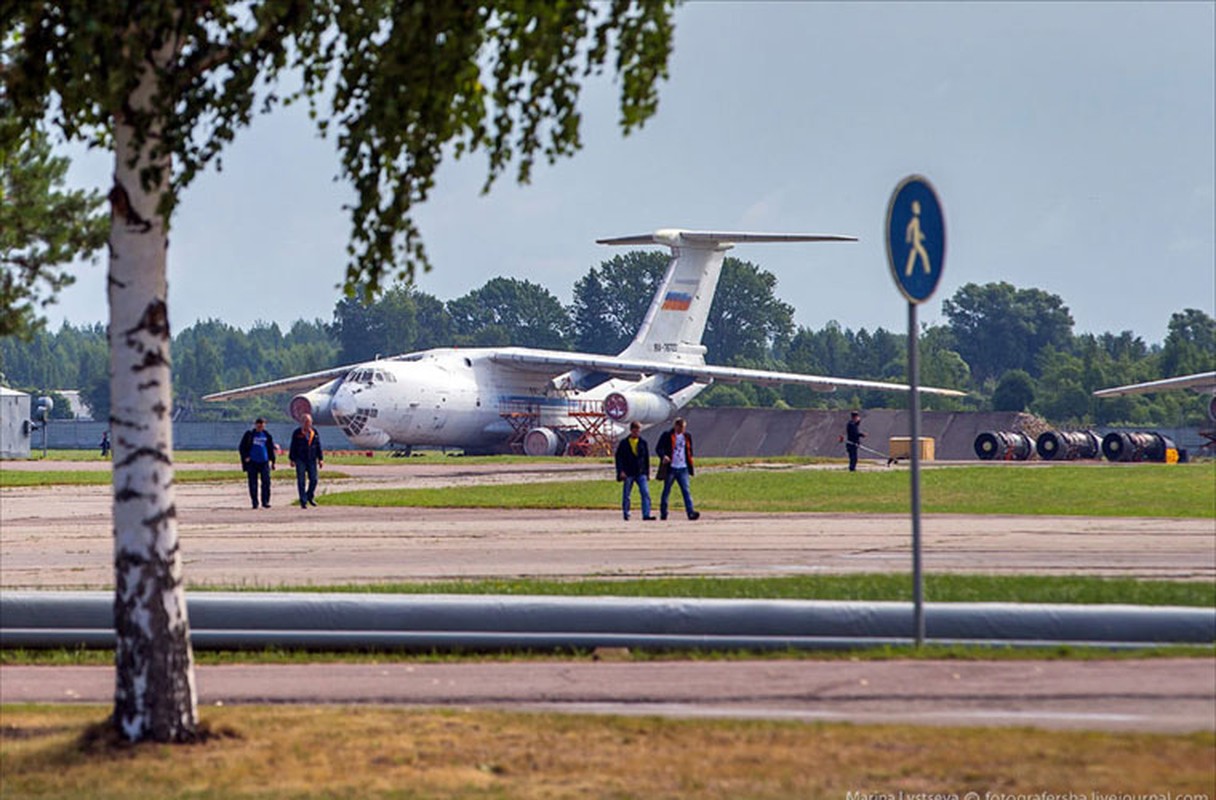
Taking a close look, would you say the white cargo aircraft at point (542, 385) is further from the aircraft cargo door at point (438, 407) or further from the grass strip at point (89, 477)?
the grass strip at point (89, 477)

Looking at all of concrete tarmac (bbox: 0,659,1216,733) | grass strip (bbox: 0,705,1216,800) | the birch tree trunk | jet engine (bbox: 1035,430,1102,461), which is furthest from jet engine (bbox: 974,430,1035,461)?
the birch tree trunk

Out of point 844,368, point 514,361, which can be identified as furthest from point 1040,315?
point 514,361

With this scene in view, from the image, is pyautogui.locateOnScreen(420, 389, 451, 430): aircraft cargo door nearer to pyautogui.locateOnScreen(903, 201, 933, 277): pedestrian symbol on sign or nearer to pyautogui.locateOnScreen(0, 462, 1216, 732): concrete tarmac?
pyautogui.locateOnScreen(0, 462, 1216, 732): concrete tarmac

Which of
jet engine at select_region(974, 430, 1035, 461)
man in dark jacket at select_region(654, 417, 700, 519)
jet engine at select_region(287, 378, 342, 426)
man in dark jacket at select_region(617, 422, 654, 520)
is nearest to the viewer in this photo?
man in dark jacket at select_region(654, 417, 700, 519)

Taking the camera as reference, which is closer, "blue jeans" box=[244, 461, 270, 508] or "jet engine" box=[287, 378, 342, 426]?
"blue jeans" box=[244, 461, 270, 508]

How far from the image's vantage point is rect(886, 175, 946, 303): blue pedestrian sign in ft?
36.2

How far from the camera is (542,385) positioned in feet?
223

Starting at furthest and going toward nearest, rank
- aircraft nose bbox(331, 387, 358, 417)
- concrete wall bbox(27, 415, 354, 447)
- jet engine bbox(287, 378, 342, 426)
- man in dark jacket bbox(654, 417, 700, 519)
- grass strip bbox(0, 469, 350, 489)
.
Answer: concrete wall bbox(27, 415, 354, 447) < jet engine bbox(287, 378, 342, 426) < aircraft nose bbox(331, 387, 358, 417) < grass strip bbox(0, 469, 350, 489) < man in dark jacket bbox(654, 417, 700, 519)

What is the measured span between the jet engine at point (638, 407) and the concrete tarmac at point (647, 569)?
1093 inches

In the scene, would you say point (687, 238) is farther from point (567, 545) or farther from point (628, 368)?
point (567, 545)

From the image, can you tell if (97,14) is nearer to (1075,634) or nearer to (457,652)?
(457,652)

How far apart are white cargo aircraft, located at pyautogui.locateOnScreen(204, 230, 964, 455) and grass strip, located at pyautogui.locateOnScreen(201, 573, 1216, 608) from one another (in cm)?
4135

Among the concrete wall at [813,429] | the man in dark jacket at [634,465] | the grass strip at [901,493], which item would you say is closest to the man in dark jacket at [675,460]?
the man in dark jacket at [634,465]

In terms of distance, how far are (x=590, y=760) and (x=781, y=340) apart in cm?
16408
